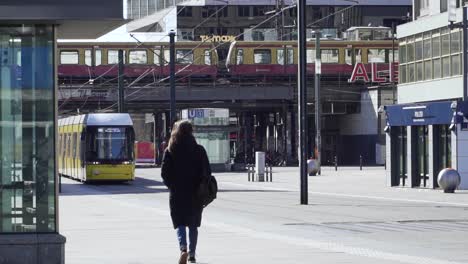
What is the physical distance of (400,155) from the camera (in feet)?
158

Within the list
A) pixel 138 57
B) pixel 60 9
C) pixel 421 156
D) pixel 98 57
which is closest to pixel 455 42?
pixel 421 156

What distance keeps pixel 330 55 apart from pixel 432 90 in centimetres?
3256

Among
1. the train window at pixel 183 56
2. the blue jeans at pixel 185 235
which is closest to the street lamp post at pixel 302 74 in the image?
the blue jeans at pixel 185 235

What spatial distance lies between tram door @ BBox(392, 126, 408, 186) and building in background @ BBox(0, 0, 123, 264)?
33.8 m

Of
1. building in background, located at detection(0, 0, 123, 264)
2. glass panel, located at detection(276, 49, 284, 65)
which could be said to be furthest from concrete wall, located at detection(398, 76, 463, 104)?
building in background, located at detection(0, 0, 123, 264)

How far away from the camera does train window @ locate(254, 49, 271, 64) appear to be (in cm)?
8069

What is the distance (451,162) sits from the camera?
43.8m

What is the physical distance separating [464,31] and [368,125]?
4747cm

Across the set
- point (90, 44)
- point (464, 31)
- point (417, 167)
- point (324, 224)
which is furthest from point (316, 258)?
point (90, 44)

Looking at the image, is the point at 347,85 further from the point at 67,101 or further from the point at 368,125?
the point at 67,101

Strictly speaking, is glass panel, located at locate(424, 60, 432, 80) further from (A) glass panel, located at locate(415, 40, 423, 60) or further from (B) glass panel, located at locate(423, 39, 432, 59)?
(A) glass panel, located at locate(415, 40, 423, 60)

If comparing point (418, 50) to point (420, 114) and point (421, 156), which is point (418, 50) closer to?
point (421, 156)

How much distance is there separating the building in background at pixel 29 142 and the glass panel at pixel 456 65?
112 feet

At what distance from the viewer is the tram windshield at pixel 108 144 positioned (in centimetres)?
5384
